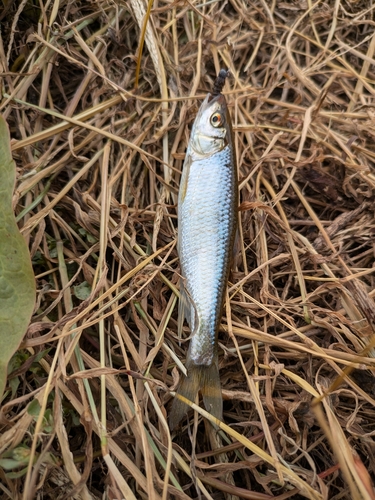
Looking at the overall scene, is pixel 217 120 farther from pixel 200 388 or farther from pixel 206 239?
pixel 200 388

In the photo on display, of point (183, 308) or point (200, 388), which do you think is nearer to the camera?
point (200, 388)

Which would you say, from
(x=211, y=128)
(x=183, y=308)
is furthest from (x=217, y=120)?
(x=183, y=308)

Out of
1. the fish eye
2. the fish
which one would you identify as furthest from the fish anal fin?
the fish eye

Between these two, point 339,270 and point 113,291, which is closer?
point 113,291

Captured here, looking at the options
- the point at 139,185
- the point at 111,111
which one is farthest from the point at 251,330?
the point at 111,111

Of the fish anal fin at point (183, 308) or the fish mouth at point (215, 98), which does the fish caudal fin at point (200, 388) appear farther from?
the fish mouth at point (215, 98)

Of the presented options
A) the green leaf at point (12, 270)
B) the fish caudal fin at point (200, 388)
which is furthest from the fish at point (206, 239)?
the green leaf at point (12, 270)

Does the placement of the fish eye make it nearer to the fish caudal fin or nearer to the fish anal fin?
the fish anal fin

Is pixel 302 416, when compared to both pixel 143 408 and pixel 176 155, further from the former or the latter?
pixel 176 155
